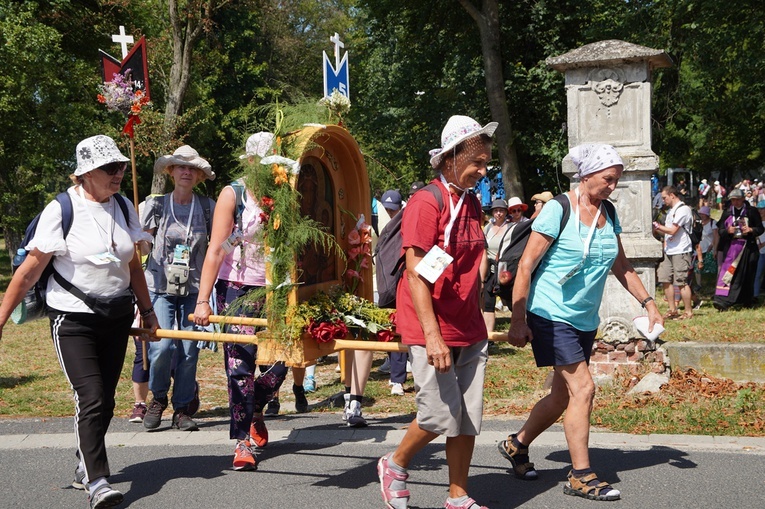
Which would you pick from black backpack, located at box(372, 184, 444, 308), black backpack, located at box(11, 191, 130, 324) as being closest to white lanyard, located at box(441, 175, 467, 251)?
black backpack, located at box(372, 184, 444, 308)

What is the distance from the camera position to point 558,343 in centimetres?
501

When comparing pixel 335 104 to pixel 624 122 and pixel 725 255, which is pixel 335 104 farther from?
pixel 725 255

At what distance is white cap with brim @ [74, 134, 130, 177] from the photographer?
16.6 feet

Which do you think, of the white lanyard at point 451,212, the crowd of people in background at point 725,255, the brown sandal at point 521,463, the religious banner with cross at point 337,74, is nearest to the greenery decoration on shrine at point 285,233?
the white lanyard at point 451,212

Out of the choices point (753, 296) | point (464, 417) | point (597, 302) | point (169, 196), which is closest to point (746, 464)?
point (597, 302)

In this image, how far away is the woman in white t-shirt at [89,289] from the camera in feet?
16.3

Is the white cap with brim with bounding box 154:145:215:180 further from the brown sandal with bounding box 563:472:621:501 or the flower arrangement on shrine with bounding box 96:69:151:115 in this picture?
the brown sandal with bounding box 563:472:621:501

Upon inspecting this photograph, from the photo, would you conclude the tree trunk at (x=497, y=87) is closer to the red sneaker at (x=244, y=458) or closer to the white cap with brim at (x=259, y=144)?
the red sneaker at (x=244, y=458)

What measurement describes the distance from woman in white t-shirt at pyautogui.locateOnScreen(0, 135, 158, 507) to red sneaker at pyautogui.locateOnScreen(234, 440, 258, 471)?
2.91ft

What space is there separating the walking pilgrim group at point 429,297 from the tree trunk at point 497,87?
45.1 ft

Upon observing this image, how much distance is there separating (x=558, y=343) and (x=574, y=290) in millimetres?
306

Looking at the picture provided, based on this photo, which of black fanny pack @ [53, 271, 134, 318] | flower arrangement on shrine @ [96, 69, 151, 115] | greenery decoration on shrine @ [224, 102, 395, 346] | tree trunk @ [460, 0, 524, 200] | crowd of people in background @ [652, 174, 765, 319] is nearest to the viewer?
black fanny pack @ [53, 271, 134, 318]

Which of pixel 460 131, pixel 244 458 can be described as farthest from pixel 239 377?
pixel 460 131

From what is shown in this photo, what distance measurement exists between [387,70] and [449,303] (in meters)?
24.9
